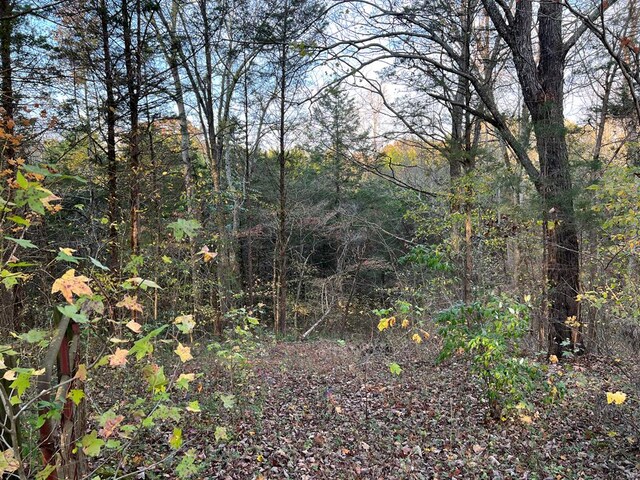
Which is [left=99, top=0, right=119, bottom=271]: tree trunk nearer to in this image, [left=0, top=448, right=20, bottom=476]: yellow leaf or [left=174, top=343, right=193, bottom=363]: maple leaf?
[left=174, top=343, right=193, bottom=363]: maple leaf

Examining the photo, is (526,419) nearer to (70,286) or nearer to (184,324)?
(184,324)

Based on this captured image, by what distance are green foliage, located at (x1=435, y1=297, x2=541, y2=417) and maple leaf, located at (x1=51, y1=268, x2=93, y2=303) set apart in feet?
11.8

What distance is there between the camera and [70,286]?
4.00 ft

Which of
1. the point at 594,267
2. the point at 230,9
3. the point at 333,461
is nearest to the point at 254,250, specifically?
the point at 230,9

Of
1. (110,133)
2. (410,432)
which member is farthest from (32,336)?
(110,133)

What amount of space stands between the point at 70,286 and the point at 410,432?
4217mm

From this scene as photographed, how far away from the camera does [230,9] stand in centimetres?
1077

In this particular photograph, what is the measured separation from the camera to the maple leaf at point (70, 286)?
1190 millimetres

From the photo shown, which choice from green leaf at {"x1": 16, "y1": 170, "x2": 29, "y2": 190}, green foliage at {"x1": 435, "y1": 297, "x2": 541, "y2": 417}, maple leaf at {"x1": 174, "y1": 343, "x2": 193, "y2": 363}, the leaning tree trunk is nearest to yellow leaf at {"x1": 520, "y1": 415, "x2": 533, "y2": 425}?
green foliage at {"x1": 435, "y1": 297, "x2": 541, "y2": 417}

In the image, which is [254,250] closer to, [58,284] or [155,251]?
[155,251]

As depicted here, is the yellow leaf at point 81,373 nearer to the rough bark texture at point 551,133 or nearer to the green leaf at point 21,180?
the green leaf at point 21,180

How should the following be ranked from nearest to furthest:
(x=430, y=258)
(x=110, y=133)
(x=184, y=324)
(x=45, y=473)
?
(x=45, y=473) → (x=184, y=324) → (x=430, y=258) → (x=110, y=133)

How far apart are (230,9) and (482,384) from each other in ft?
36.1

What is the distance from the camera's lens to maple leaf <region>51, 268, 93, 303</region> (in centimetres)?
119
